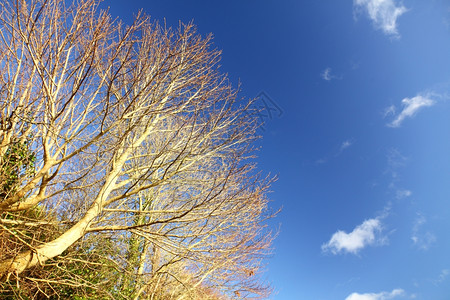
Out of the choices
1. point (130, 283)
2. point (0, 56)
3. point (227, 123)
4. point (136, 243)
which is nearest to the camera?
point (0, 56)

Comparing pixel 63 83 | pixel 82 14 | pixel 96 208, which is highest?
pixel 82 14

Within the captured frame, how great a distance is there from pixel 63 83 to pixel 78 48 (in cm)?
54

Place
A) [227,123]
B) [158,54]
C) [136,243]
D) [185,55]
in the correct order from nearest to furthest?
1. [158,54]
2. [185,55]
3. [227,123]
4. [136,243]

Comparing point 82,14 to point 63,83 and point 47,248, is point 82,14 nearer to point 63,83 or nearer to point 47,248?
point 63,83

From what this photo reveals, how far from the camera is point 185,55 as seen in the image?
4469mm

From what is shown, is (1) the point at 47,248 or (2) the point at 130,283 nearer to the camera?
(1) the point at 47,248

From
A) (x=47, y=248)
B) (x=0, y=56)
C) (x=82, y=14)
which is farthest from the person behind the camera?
(x=0, y=56)

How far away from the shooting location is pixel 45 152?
2.85 m

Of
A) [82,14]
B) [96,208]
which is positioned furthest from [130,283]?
[82,14]

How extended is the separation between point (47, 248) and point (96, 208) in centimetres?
69

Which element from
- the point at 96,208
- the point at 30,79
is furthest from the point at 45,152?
the point at 30,79

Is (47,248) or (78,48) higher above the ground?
(78,48)

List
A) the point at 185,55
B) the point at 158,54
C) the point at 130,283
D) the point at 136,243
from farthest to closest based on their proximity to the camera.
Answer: the point at 136,243
the point at 130,283
the point at 185,55
the point at 158,54

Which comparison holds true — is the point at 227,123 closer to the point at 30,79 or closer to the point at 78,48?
the point at 78,48
